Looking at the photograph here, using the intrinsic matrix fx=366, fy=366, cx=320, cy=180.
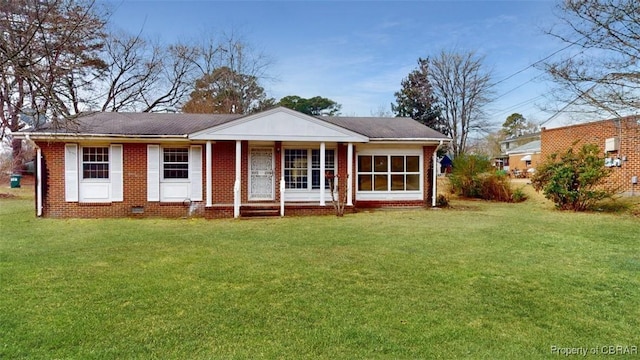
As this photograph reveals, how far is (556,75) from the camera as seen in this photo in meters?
11.2

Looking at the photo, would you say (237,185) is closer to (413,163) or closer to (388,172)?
(388,172)

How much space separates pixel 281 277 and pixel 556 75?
35.1 feet

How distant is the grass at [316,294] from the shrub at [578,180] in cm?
440

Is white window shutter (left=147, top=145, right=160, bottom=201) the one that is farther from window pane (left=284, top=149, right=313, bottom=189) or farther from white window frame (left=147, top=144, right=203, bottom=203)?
window pane (left=284, top=149, right=313, bottom=189)

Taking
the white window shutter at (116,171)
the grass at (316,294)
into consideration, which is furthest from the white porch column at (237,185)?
the white window shutter at (116,171)

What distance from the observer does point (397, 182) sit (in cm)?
1477

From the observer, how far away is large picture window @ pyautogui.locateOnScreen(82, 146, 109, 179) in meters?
12.8

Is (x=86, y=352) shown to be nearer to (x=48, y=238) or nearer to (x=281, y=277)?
(x=281, y=277)

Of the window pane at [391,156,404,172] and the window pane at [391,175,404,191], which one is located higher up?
the window pane at [391,156,404,172]

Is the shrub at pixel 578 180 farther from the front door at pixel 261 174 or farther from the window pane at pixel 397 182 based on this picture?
the front door at pixel 261 174

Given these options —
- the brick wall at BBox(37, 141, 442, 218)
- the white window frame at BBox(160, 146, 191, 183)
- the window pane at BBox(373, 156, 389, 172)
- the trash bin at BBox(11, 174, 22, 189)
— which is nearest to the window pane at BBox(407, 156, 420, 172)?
the window pane at BBox(373, 156, 389, 172)

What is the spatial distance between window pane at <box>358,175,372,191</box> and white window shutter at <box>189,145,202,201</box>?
6.08 meters

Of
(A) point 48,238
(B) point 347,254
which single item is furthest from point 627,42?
(A) point 48,238

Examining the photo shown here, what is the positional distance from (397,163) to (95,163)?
439 inches
